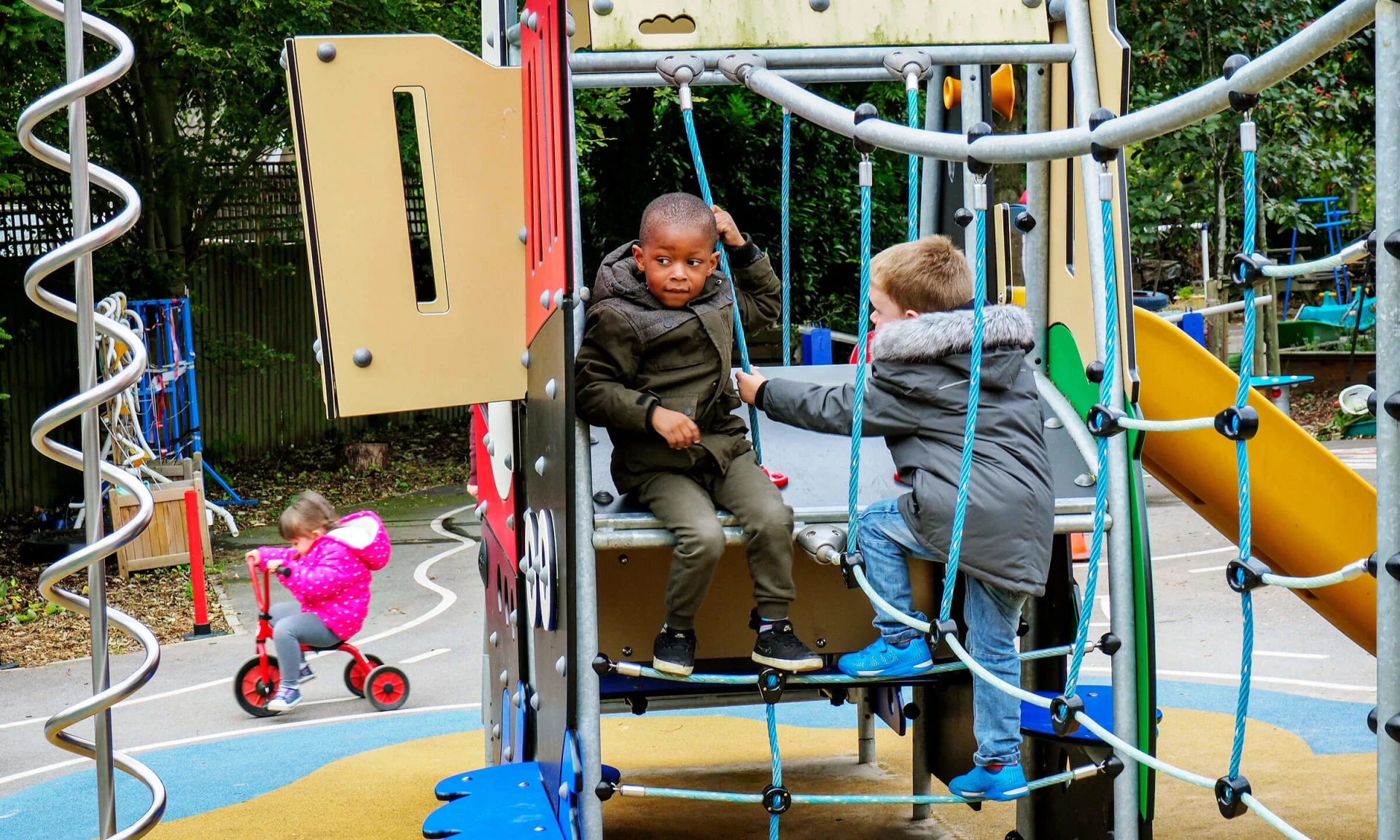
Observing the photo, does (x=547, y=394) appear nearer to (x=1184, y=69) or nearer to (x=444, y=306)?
(x=444, y=306)

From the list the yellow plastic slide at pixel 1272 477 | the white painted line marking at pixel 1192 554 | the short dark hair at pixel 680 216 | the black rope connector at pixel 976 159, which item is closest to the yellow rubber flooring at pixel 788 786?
the yellow plastic slide at pixel 1272 477

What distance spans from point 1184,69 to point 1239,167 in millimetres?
2825

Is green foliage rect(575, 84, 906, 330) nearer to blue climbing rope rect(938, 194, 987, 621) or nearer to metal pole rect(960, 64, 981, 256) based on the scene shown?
metal pole rect(960, 64, 981, 256)

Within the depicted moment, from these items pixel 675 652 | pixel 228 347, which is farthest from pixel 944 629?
pixel 228 347

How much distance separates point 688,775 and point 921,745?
4.06 ft

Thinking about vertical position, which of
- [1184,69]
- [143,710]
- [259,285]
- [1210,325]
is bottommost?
[143,710]

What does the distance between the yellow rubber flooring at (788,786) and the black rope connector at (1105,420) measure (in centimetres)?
270

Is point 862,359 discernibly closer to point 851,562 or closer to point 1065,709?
point 851,562

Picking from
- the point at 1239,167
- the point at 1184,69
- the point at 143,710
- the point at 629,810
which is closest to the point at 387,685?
the point at 143,710

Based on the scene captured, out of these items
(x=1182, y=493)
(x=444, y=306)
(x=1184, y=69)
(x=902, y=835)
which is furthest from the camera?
(x=1184, y=69)

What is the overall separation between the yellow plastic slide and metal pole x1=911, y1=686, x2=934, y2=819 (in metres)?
1.08

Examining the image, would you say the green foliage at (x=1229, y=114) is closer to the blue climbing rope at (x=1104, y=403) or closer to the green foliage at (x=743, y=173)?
the green foliage at (x=743, y=173)

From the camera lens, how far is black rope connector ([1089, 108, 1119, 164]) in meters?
2.25

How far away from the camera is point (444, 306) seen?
376 centimetres
